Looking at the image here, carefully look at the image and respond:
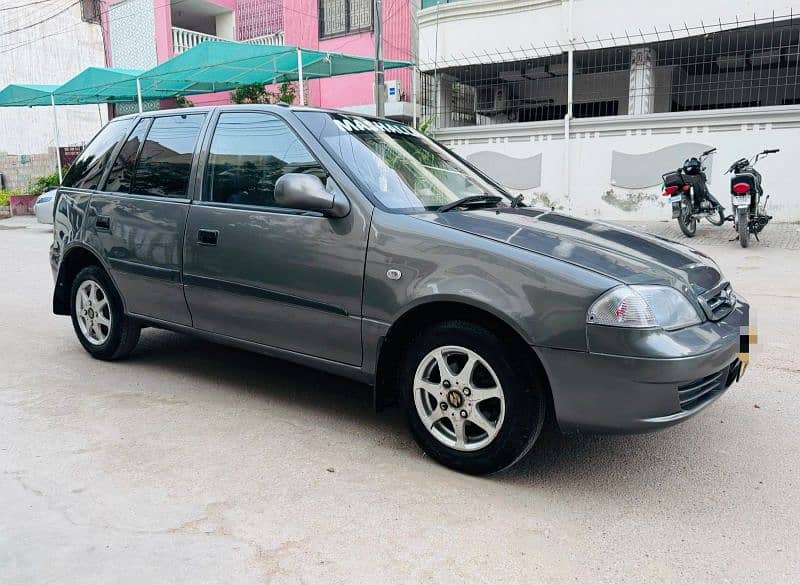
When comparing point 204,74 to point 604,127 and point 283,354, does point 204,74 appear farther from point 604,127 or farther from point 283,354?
point 283,354

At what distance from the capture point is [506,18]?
14.8 m

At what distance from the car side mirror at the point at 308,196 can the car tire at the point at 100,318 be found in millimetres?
1963

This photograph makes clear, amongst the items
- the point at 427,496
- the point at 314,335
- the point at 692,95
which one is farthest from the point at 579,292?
the point at 692,95

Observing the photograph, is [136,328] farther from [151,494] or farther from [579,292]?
[579,292]

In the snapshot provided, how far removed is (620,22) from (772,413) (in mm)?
11611

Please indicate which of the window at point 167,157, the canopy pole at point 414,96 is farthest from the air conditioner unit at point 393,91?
the window at point 167,157

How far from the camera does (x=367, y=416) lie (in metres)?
4.03

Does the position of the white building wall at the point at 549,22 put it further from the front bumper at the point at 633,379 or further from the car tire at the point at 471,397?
the car tire at the point at 471,397

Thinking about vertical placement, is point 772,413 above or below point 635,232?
below

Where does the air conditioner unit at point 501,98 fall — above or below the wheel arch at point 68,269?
above

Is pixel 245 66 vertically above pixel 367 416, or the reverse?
pixel 245 66

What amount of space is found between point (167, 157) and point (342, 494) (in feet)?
8.50

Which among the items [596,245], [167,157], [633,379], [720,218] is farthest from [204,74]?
[633,379]

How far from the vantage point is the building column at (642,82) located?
1405 cm
